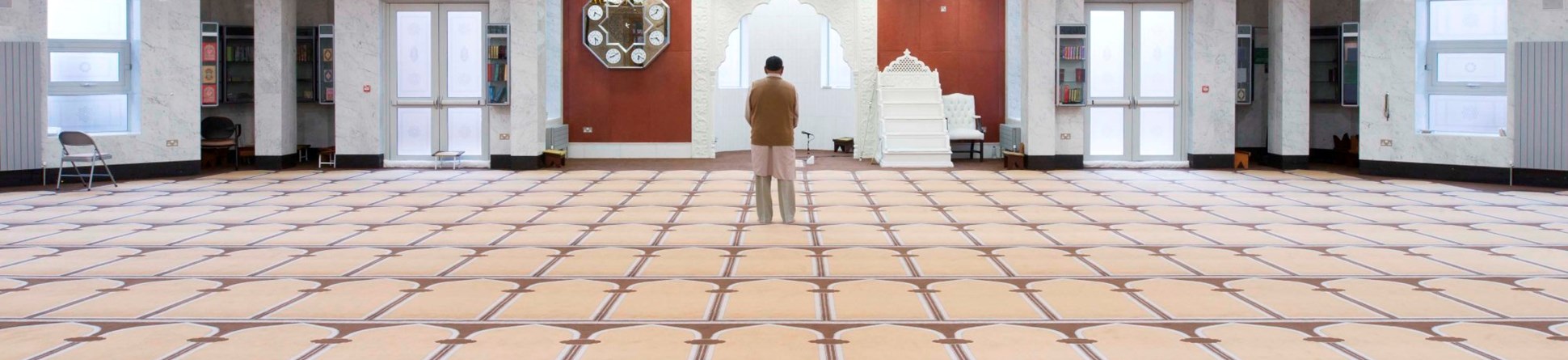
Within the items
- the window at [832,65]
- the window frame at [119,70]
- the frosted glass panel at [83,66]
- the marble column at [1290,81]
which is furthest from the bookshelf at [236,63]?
the marble column at [1290,81]

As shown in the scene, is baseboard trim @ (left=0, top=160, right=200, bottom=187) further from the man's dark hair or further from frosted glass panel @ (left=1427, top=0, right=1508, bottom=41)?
frosted glass panel @ (left=1427, top=0, right=1508, bottom=41)

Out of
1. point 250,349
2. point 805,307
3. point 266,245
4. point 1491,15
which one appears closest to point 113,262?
point 266,245

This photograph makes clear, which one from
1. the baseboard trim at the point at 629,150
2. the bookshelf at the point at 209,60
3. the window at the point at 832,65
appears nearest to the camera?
the bookshelf at the point at 209,60

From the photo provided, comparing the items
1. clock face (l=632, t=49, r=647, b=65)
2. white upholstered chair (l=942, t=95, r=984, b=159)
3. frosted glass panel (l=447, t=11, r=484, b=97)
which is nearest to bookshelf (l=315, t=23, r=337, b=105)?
frosted glass panel (l=447, t=11, r=484, b=97)

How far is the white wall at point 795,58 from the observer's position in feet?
58.6

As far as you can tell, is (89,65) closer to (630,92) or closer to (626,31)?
(626,31)

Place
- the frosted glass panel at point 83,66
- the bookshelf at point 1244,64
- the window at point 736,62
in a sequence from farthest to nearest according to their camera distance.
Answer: the window at point 736,62 < the bookshelf at point 1244,64 < the frosted glass panel at point 83,66

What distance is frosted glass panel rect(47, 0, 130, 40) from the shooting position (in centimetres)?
1231

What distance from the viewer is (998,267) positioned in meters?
6.36

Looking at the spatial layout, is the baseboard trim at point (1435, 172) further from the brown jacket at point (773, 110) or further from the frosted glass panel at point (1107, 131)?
the brown jacket at point (773, 110)

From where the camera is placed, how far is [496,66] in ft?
47.3

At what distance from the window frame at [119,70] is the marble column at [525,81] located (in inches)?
148

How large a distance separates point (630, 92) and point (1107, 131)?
6014 mm

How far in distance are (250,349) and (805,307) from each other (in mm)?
2081
